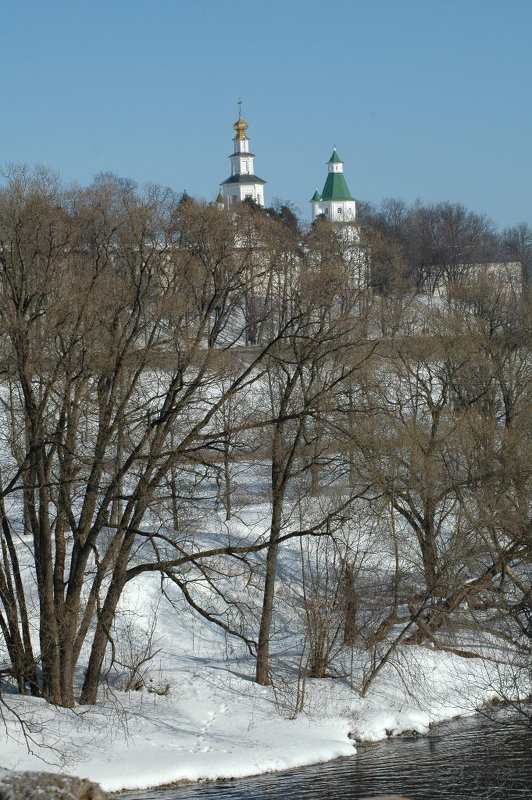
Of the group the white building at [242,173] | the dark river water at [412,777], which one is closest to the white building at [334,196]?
the white building at [242,173]

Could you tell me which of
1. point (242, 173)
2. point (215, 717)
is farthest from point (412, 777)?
point (242, 173)

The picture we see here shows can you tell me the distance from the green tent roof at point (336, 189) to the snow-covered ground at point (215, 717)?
94.1 m

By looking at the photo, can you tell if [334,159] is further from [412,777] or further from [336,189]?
[412,777]

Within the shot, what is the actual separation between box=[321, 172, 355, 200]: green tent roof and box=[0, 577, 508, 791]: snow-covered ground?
309 feet

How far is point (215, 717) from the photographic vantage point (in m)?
20.1

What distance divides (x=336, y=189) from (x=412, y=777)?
335 ft

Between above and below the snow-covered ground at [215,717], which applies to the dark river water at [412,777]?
below

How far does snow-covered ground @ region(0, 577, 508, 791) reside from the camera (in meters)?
17.2

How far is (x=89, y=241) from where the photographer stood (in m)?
18.8

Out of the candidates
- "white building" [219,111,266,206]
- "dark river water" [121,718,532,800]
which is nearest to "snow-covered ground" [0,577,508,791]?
"dark river water" [121,718,532,800]

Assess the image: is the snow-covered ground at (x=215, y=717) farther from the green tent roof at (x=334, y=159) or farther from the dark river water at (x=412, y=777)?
the green tent roof at (x=334, y=159)

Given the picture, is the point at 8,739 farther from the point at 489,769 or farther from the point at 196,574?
the point at 196,574

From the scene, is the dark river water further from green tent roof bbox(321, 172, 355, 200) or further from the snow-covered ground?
green tent roof bbox(321, 172, 355, 200)

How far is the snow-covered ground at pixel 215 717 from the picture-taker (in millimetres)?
17203
